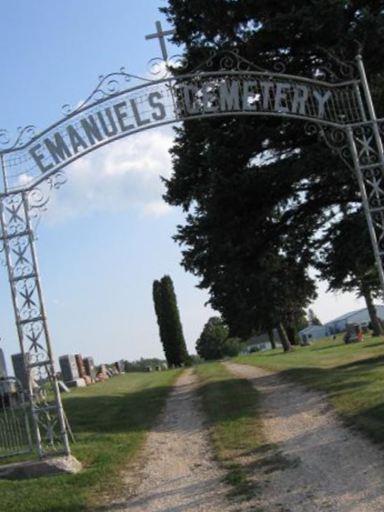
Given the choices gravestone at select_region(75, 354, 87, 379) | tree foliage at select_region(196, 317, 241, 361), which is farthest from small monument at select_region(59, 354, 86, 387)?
tree foliage at select_region(196, 317, 241, 361)

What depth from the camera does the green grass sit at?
8.24m

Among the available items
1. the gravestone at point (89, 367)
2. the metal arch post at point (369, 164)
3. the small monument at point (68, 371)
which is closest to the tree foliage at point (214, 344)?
the gravestone at point (89, 367)

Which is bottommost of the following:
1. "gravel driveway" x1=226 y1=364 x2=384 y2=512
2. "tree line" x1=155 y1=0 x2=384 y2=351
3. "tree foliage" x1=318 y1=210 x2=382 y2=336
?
"gravel driveway" x1=226 y1=364 x2=384 y2=512

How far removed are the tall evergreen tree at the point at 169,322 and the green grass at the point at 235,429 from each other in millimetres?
39860

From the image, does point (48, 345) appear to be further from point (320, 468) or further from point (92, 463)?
point (320, 468)

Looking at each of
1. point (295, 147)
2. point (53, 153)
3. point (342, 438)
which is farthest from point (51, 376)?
point (295, 147)

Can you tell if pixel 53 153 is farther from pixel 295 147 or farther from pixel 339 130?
pixel 295 147

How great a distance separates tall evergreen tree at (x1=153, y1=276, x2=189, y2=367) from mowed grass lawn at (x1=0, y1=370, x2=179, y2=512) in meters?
40.2

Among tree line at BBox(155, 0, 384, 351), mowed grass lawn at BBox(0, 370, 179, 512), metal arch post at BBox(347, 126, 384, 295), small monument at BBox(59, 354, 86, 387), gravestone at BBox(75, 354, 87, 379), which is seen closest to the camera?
mowed grass lawn at BBox(0, 370, 179, 512)

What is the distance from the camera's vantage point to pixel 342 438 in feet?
30.6

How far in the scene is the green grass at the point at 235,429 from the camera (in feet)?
27.0

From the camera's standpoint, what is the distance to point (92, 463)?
10.3 m

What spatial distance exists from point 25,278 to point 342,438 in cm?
480

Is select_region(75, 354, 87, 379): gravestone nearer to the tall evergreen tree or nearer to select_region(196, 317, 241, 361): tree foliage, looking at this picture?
the tall evergreen tree
